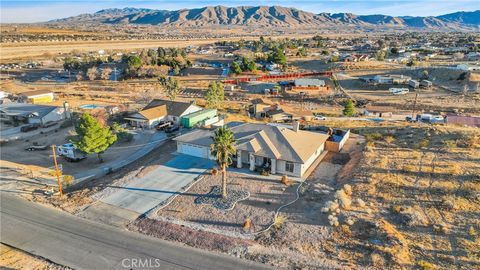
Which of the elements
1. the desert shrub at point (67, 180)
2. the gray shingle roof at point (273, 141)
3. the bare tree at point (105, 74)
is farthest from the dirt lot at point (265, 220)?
the bare tree at point (105, 74)

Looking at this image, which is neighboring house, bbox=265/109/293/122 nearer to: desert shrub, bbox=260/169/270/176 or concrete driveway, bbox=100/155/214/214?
concrete driveway, bbox=100/155/214/214

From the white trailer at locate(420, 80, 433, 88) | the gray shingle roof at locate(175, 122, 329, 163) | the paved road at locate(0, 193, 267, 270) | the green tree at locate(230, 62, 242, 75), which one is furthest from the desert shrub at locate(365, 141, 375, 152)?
the green tree at locate(230, 62, 242, 75)

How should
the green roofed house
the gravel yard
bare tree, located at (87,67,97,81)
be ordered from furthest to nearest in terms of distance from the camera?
bare tree, located at (87,67,97,81)
the green roofed house
the gravel yard

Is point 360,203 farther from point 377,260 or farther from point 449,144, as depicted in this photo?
point 449,144

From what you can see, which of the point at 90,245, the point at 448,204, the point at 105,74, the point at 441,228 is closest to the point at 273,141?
the point at 448,204

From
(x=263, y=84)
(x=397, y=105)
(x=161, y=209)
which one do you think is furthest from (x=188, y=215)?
(x=263, y=84)

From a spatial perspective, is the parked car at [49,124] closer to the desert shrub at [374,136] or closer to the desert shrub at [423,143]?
the desert shrub at [374,136]
